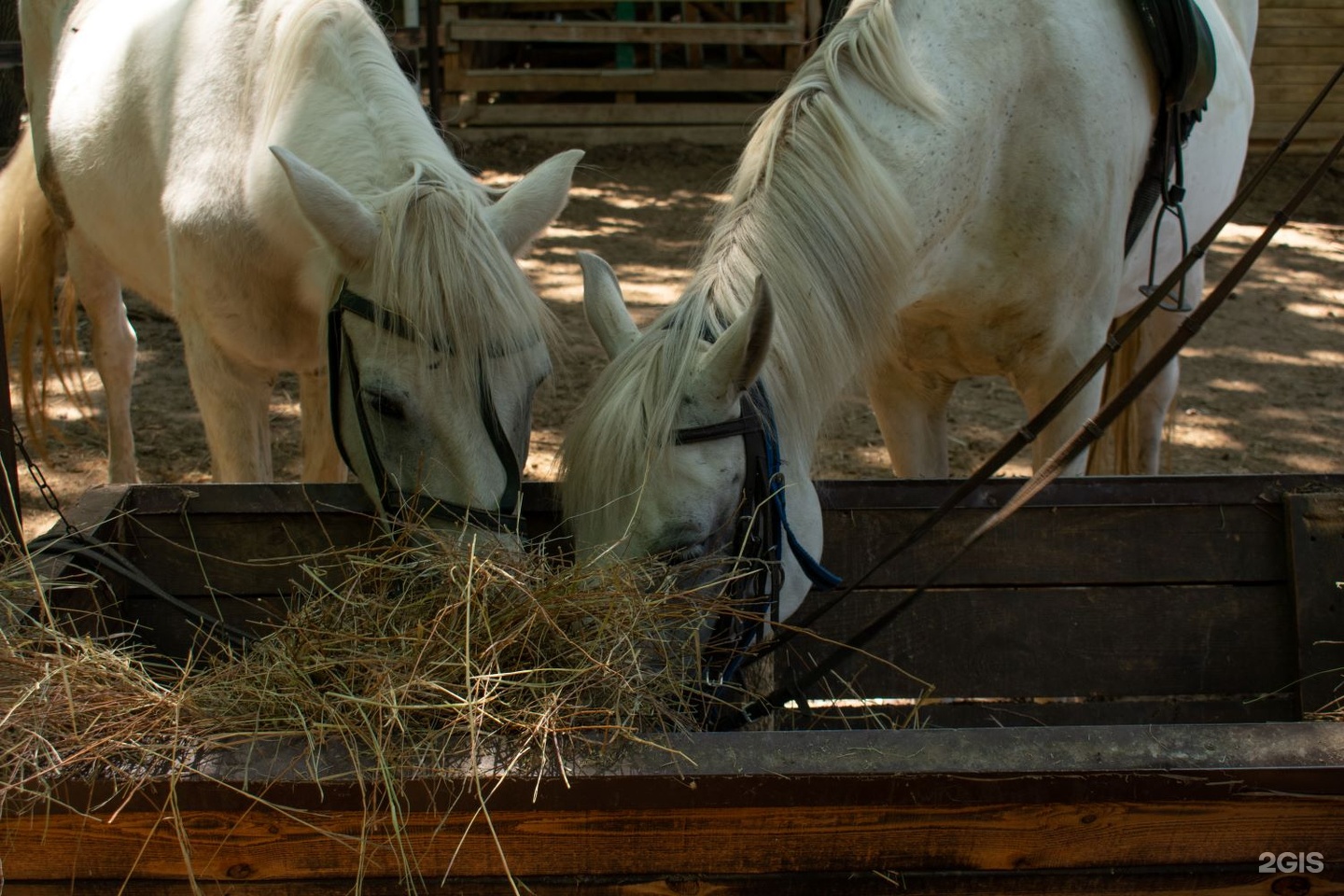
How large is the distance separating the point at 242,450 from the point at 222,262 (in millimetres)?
513

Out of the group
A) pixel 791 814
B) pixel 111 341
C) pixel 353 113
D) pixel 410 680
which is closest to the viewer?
pixel 791 814

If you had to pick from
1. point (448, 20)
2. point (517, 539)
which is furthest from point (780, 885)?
point (448, 20)

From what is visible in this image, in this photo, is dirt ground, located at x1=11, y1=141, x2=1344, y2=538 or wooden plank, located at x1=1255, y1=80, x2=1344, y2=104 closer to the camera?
dirt ground, located at x1=11, y1=141, x2=1344, y2=538

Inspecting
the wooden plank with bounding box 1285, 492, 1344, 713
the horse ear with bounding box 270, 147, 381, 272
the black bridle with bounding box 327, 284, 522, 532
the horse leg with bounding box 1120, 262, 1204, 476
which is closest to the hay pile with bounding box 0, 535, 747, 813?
the black bridle with bounding box 327, 284, 522, 532

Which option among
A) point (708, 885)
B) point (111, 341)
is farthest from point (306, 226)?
point (111, 341)

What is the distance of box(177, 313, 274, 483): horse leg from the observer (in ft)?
9.43

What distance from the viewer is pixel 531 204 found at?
2.24m

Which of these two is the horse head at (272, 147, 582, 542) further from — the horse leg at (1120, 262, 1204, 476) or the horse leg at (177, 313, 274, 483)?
the horse leg at (1120, 262, 1204, 476)

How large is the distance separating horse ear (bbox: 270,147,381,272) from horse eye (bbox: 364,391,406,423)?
0.84 feet

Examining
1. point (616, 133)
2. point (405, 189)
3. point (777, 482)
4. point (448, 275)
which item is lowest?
point (616, 133)

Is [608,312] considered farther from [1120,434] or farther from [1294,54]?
[1294,54]

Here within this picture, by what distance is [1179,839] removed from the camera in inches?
56.4

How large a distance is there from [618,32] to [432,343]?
8506 mm

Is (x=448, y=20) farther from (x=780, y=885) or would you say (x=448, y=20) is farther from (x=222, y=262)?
(x=780, y=885)
